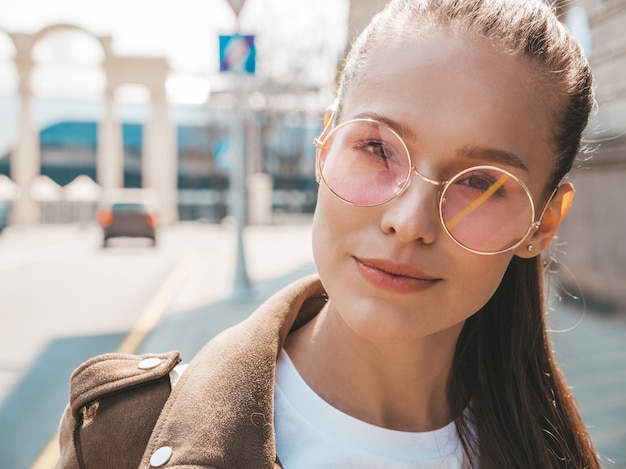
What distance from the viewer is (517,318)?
1646 mm

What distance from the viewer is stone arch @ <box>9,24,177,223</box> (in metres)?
32.0

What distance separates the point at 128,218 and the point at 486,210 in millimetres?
17776

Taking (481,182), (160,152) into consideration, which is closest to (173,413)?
(481,182)

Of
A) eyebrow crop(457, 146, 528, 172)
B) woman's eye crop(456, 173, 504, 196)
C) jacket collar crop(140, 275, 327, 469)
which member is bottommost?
jacket collar crop(140, 275, 327, 469)

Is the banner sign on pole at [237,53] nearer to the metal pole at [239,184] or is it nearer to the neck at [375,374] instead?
the metal pole at [239,184]

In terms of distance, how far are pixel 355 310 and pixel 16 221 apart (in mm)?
33485

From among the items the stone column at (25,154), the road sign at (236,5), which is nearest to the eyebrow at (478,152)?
the road sign at (236,5)

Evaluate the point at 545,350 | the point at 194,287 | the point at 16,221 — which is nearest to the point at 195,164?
the point at 16,221

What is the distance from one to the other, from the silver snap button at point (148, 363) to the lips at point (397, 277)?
410 mm

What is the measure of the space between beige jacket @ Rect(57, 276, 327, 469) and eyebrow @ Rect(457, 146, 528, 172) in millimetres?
520

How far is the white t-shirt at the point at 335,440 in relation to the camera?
1246mm

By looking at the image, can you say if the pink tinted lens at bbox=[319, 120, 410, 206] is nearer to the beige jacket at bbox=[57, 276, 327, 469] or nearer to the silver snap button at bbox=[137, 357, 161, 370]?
the beige jacket at bbox=[57, 276, 327, 469]

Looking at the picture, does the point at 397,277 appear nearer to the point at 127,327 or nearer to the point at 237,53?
the point at 127,327

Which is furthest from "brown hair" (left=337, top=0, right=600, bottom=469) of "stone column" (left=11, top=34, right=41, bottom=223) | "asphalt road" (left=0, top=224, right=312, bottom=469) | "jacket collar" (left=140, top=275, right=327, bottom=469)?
"stone column" (left=11, top=34, right=41, bottom=223)
